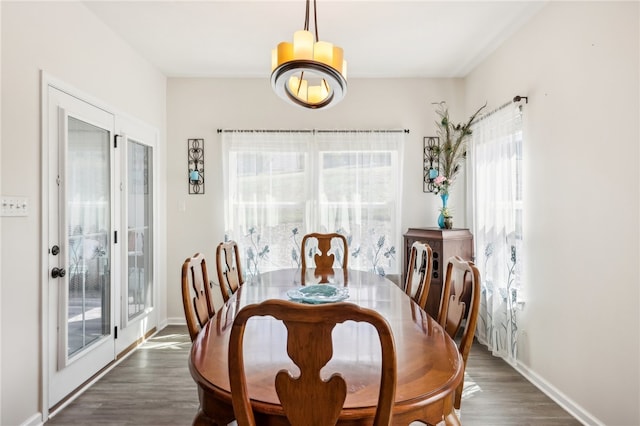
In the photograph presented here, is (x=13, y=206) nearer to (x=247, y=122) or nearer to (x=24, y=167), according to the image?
(x=24, y=167)

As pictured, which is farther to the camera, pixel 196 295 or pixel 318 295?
pixel 318 295

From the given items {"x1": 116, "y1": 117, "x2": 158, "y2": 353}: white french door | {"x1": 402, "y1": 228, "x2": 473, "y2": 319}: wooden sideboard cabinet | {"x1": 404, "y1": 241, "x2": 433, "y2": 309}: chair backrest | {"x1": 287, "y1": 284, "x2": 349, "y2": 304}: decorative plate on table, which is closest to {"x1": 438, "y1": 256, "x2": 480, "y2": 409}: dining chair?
{"x1": 404, "y1": 241, "x2": 433, "y2": 309}: chair backrest

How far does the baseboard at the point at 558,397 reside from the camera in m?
2.04

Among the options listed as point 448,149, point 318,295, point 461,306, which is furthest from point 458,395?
point 448,149

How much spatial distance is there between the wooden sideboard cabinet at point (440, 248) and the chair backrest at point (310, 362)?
259 cm

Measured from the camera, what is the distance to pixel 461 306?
145 centimetres

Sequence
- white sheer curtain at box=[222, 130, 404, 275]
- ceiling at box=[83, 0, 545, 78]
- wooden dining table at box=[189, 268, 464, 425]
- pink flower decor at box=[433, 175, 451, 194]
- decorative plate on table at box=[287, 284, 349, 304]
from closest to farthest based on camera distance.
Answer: wooden dining table at box=[189, 268, 464, 425]
decorative plate on table at box=[287, 284, 349, 304]
ceiling at box=[83, 0, 545, 78]
pink flower decor at box=[433, 175, 451, 194]
white sheer curtain at box=[222, 130, 404, 275]

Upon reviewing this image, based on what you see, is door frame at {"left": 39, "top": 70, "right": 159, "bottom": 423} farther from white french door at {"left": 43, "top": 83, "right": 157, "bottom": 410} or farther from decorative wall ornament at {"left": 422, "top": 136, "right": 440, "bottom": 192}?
decorative wall ornament at {"left": 422, "top": 136, "right": 440, "bottom": 192}

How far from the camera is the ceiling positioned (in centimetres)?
251

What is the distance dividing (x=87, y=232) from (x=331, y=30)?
2.46 m

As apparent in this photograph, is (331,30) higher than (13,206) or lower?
higher

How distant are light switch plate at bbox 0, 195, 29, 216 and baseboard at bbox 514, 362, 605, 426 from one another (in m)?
3.49

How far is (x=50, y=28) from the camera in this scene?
218 cm

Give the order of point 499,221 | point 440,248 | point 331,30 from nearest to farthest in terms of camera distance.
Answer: point 331,30 → point 499,221 → point 440,248
